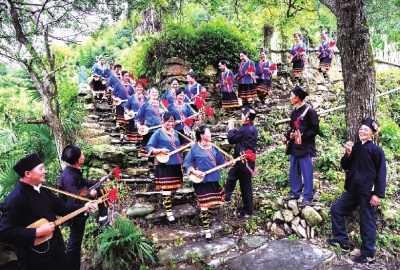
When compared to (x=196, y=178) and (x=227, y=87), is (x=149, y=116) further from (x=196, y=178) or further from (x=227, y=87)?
(x=227, y=87)

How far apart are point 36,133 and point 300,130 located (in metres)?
5.70

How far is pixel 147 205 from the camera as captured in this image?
19.1 feet

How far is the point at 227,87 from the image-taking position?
9305 mm

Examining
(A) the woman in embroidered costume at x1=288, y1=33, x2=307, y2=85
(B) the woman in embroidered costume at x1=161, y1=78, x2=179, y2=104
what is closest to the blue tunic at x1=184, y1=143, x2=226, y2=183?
(B) the woman in embroidered costume at x1=161, y1=78, x2=179, y2=104

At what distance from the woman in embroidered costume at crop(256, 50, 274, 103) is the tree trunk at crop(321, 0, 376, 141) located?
4.93 metres

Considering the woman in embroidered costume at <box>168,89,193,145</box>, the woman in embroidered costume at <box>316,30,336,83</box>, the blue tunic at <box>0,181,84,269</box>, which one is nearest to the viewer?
the blue tunic at <box>0,181,84,269</box>

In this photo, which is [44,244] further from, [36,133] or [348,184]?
[36,133]

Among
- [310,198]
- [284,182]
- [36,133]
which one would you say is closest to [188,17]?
[36,133]

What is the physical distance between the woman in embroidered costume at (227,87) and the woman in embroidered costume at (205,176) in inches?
171

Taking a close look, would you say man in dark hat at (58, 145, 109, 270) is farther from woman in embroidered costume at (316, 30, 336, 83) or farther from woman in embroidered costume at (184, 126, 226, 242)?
woman in embroidered costume at (316, 30, 336, 83)

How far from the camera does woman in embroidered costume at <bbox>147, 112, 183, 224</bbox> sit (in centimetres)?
551

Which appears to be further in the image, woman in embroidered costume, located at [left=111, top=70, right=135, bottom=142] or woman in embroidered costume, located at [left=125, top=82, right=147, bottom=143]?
woman in embroidered costume, located at [left=111, top=70, right=135, bottom=142]

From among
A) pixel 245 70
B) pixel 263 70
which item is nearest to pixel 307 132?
pixel 245 70

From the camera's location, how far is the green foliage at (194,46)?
10.7m
